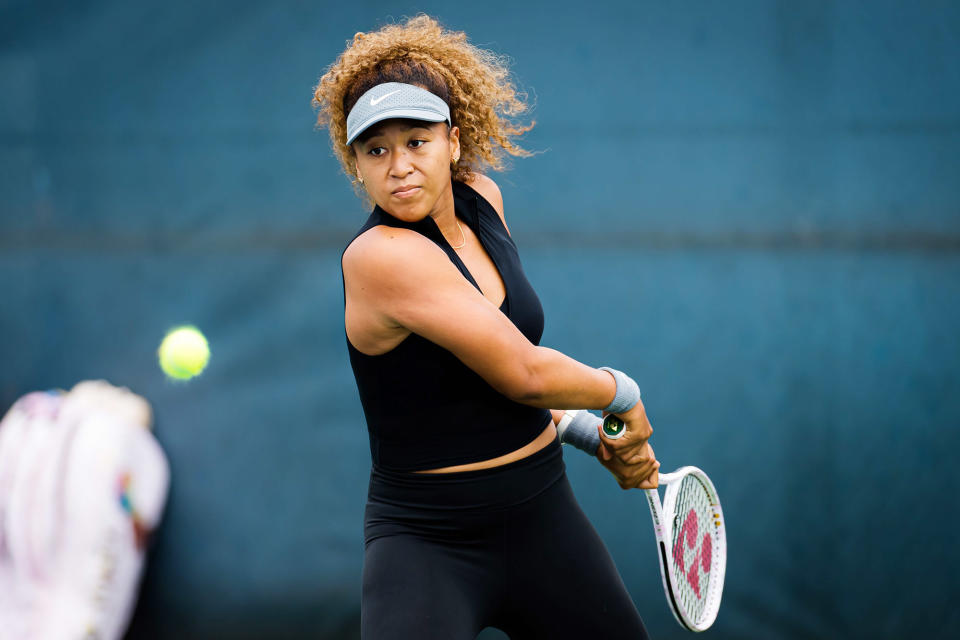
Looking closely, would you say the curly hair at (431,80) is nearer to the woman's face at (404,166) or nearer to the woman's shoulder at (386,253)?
the woman's face at (404,166)

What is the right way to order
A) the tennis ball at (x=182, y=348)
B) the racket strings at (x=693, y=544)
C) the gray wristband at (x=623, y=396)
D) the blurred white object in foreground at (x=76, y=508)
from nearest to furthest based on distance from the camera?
the gray wristband at (x=623, y=396)
the racket strings at (x=693, y=544)
the blurred white object in foreground at (x=76, y=508)
the tennis ball at (x=182, y=348)

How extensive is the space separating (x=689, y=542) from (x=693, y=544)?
0.04 meters

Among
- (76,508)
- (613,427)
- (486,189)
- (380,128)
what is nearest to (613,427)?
(613,427)

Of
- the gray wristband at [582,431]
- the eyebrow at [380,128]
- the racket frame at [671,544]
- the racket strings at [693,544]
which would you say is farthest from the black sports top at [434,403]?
the racket strings at [693,544]

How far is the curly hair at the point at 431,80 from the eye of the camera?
170 centimetres

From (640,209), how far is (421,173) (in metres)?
1.42

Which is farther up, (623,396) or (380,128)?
(380,128)

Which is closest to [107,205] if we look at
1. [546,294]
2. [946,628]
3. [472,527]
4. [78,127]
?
[78,127]

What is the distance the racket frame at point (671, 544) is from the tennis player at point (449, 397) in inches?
4.5

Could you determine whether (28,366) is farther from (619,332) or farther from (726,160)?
(726,160)

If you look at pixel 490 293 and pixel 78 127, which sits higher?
pixel 78 127

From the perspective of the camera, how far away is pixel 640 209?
2.91 meters

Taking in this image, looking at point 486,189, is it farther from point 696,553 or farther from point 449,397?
point 696,553

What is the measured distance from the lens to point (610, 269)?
291 cm
